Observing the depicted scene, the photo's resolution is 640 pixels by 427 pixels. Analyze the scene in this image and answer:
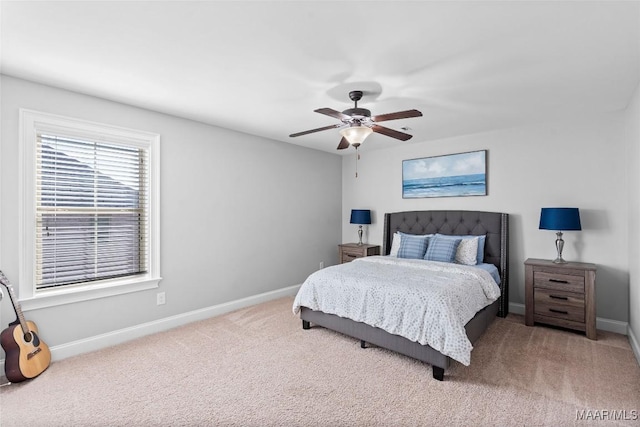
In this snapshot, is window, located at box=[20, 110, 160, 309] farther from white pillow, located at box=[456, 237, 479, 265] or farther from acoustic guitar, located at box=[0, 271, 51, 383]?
white pillow, located at box=[456, 237, 479, 265]

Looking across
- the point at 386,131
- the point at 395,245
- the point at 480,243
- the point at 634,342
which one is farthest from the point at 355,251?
the point at 634,342

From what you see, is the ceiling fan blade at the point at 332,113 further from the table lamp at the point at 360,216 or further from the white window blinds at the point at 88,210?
the table lamp at the point at 360,216

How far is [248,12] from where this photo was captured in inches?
68.4

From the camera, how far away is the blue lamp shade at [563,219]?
3.34m

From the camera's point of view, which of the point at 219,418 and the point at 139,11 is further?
the point at 219,418

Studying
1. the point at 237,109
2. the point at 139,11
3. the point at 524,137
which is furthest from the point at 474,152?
the point at 139,11

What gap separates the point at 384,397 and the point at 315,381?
1.75 feet

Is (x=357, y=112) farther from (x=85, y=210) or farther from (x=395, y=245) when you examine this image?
(x=85, y=210)

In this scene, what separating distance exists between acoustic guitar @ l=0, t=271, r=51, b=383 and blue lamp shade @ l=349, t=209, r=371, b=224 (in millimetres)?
4022

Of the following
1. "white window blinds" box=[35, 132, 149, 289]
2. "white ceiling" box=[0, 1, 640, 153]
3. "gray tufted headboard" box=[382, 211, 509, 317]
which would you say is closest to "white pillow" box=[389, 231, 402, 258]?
"gray tufted headboard" box=[382, 211, 509, 317]

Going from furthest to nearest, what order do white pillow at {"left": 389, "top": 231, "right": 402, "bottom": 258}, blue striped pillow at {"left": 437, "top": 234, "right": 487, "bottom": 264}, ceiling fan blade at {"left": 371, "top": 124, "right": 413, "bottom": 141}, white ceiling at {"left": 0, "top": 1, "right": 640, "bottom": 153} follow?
1. white pillow at {"left": 389, "top": 231, "right": 402, "bottom": 258}
2. blue striped pillow at {"left": 437, "top": 234, "right": 487, "bottom": 264}
3. ceiling fan blade at {"left": 371, "top": 124, "right": 413, "bottom": 141}
4. white ceiling at {"left": 0, "top": 1, "right": 640, "bottom": 153}

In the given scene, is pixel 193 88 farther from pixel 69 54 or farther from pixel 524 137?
pixel 524 137

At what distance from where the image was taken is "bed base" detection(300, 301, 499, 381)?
246cm

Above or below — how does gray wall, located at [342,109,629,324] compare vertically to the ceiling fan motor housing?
below
